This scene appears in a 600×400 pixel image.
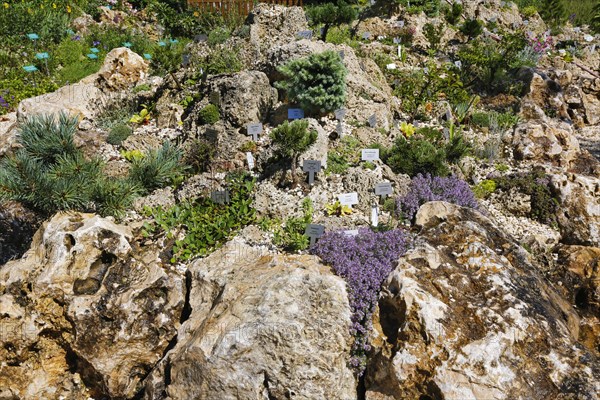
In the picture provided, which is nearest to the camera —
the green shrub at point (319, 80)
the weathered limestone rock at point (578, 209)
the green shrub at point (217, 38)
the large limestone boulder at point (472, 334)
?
the large limestone boulder at point (472, 334)

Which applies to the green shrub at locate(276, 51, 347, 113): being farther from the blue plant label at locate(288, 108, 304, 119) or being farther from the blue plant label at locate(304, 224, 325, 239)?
the blue plant label at locate(304, 224, 325, 239)

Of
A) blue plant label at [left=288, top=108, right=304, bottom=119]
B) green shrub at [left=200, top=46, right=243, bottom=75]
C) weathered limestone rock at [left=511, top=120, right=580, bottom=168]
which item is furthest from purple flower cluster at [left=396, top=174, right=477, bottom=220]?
green shrub at [left=200, top=46, right=243, bottom=75]

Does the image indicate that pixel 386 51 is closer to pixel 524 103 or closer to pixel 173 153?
pixel 524 103

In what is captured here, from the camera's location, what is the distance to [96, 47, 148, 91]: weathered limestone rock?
10.8m

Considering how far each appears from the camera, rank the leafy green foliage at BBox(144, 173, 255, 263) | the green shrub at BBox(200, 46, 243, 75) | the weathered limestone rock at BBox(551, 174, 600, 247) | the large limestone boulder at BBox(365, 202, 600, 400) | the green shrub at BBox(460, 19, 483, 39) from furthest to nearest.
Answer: the green shrub at BBox(460, 19, 483, 39)
the green shrub at BBox(200, 46, 243, 75)
the weathered limestone rock at BBox(551, 174, 600, 247)
the leafy green foliage at BBox(144, 173, 255, 263)
the large limestone boulder at BBox(365, 202, 600, 400)

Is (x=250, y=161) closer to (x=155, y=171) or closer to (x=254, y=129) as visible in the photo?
(x=254, y=129)

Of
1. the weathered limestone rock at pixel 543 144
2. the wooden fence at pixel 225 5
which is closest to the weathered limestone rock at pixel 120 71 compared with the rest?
the wooden fence at pixel 225 5

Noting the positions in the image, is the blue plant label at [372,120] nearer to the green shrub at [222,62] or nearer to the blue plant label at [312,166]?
the blue plant label at [312,166]

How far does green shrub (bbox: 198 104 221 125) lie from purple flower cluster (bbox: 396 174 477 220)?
3.69 meters

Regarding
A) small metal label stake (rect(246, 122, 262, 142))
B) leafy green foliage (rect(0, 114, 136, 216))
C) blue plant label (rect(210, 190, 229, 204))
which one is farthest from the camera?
small metal label stake (rect(246, 122, 262, 142))

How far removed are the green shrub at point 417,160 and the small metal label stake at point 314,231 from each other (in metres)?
2.30

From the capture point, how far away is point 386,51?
12.8m

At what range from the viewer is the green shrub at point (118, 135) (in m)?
8.62

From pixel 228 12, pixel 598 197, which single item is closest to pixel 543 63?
pixel 598 197
